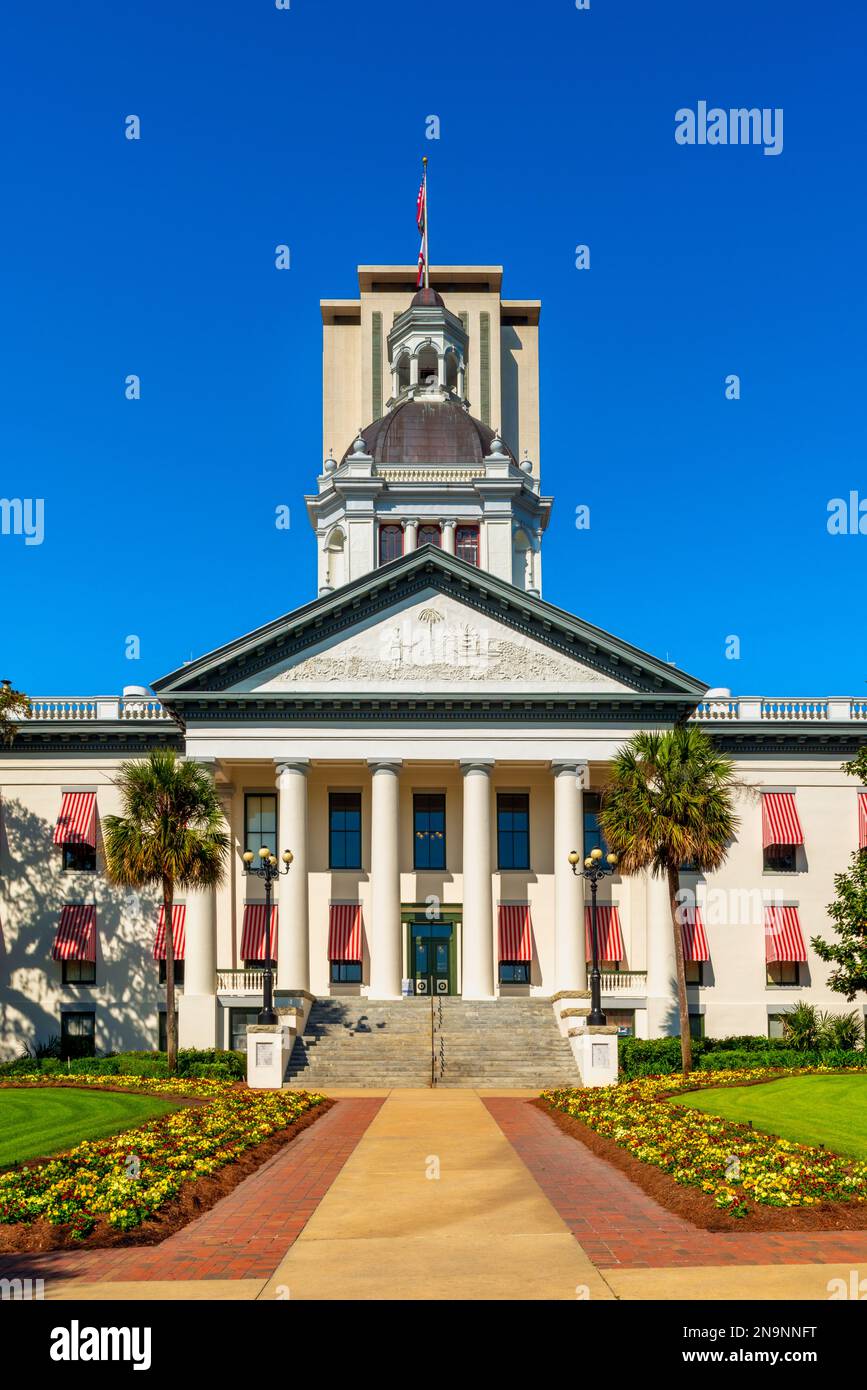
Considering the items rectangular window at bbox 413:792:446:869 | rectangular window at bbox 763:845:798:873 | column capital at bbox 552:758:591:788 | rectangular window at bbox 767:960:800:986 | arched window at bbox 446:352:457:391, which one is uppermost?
arched window at bbox 446:352:457:391

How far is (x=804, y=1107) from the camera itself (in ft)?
80.8

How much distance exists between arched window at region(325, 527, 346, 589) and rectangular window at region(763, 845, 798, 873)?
2252cm

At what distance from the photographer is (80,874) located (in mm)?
48031

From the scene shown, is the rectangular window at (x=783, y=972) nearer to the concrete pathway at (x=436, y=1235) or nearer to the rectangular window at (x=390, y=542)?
the rectangular window at (x=390, y=542)

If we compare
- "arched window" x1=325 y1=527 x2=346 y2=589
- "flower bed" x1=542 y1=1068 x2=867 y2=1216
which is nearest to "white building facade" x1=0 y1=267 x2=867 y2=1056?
"arched window" x1=325 y1=527 x2=346 y2=589

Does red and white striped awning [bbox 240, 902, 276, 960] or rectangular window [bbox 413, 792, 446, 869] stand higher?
rectangular window [bbox 413, 792, 446, 869]

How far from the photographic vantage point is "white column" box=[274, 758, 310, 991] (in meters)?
43.1

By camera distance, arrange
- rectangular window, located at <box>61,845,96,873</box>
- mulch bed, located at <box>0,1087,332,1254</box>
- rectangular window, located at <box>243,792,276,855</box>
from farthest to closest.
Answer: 1. rectangular window, located at <box>61,845,96,873</box>
2. rectangular window, located at <box>243,792,276,855</box>
3. mulch bed, located at <box>0,1087,332,1254</box>

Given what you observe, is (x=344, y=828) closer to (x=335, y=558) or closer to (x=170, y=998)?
(x=170, y=998)

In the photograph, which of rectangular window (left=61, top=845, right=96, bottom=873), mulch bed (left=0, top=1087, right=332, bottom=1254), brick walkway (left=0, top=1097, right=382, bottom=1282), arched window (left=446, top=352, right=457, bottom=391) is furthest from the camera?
arched window (left=446, top=352, right=457, bottom=391)

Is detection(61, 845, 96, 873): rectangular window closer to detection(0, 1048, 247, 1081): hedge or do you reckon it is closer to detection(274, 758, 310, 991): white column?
detection(274, 758, 310, 991): white column

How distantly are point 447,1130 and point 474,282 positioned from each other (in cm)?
6092

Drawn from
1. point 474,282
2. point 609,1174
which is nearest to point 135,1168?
point 609,1174

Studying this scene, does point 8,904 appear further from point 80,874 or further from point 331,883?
point 331,883
